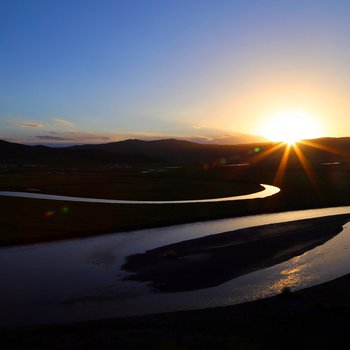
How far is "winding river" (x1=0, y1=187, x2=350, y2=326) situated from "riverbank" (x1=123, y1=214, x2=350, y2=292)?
649 millimetres

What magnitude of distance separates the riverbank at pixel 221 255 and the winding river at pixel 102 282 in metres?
0.65

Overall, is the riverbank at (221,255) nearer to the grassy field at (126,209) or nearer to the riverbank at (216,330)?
the riverbank at (216,330)

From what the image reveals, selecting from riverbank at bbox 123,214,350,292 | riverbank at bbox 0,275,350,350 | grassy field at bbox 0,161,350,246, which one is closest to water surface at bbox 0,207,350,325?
riverbank at bbox 123,214,350,292

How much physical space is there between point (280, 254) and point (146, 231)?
408 inches

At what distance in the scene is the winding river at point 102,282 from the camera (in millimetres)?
15008

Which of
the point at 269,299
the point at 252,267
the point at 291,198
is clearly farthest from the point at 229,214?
the point at 269,299

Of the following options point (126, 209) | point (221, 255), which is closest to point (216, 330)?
point (221, 255)

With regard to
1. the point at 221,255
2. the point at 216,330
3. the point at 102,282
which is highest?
Answer: the point at 216,330

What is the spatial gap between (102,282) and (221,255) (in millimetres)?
7180

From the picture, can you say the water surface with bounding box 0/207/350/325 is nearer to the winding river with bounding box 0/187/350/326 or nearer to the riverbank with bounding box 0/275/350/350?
the winding river with bounding box 0/187/350/326

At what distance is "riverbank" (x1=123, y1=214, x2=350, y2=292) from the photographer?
19062 mm

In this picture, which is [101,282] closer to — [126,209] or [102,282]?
[102,282]

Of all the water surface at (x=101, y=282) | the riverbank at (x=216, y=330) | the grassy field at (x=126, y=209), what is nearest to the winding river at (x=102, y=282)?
the water surface at (x=101, y=282)

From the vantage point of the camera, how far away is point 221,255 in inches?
923
